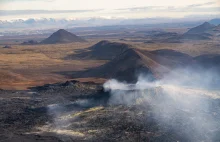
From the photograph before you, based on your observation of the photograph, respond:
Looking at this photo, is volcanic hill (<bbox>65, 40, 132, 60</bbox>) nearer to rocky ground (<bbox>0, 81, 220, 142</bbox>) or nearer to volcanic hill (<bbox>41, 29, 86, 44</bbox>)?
rocky ground (<bbox>0, 81, 220, 142</bbox>)

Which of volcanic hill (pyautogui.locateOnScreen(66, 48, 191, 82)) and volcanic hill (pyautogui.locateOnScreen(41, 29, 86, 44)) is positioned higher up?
volcanic hill (pyautogui.locateOnScreen(41, 29, 86, 44))

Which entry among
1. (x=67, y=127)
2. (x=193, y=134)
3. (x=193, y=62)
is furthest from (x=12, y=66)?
(x=193, y=134)

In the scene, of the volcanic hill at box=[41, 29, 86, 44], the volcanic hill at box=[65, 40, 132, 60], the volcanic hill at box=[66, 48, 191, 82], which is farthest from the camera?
the volcanic hill at box=[41, 29, 86, 44]

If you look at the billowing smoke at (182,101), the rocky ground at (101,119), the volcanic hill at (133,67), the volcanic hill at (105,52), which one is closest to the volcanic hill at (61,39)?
the volcanic hill at (105,52)

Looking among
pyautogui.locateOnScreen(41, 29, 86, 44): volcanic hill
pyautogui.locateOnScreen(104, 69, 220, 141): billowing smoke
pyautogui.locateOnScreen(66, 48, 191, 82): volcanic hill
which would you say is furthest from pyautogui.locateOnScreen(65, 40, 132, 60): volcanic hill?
pyautogui.locateOnScreen(41, 29, 86, 44): volcanic hill

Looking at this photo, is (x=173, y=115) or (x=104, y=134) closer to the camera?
(x=104, y=134)

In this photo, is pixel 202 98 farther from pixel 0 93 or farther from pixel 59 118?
pixel 0 93

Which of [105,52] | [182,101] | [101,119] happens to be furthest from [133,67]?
[105,52]
